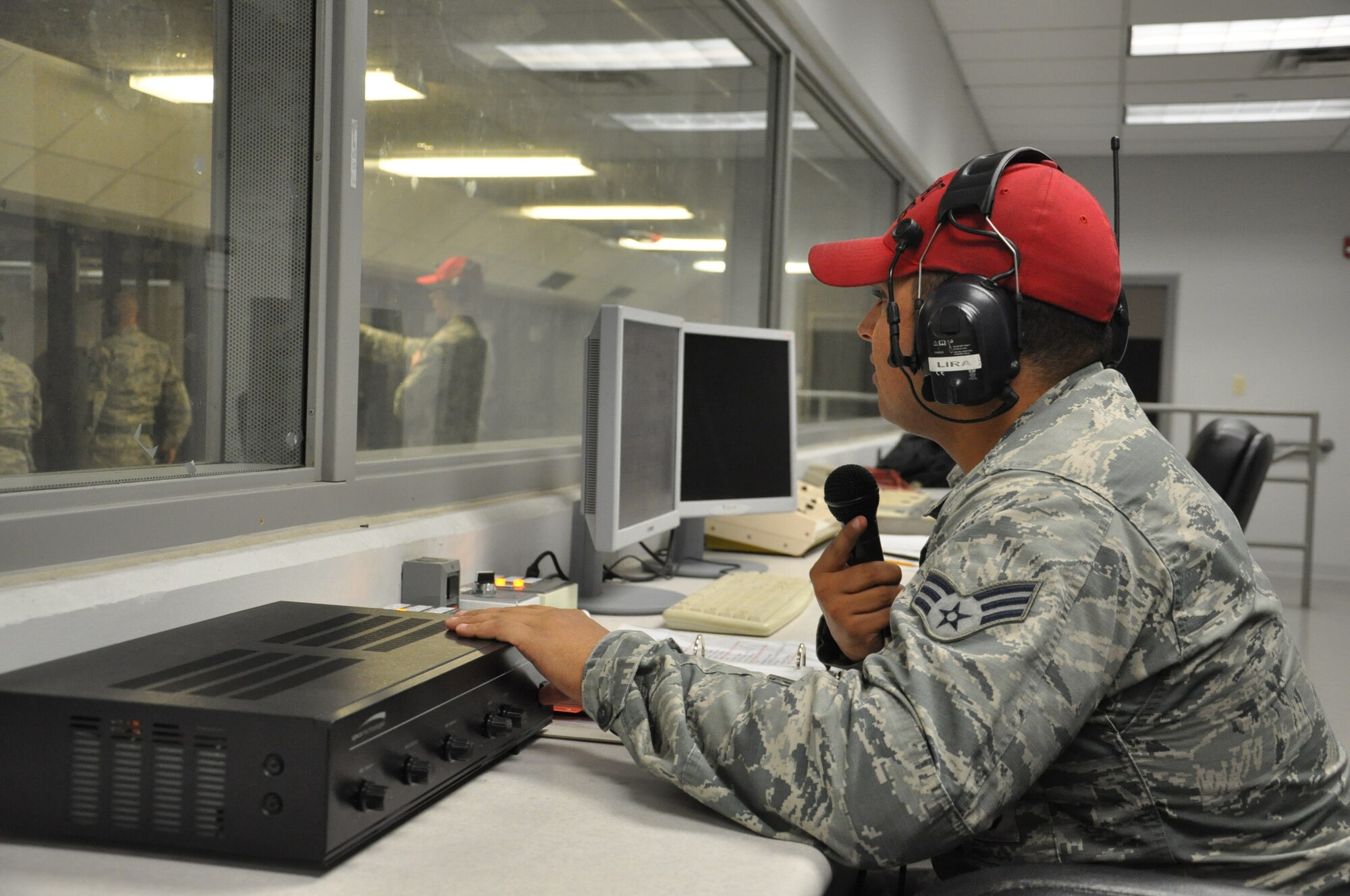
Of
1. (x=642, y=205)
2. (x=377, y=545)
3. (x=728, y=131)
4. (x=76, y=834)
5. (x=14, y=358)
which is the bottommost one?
(x=76, y=834)

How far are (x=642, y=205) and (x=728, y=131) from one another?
0.67 metres

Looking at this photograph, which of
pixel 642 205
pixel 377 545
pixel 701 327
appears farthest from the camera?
pixel 642 205

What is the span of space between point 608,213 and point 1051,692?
6.71 feet

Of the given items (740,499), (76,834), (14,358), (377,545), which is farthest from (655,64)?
(76,834)

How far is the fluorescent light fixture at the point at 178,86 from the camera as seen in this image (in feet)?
4.04

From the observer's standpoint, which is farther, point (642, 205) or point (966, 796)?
point (642, 205)

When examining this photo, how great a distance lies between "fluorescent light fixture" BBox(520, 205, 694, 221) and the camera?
230 cm

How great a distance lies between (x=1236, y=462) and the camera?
7.97 feet

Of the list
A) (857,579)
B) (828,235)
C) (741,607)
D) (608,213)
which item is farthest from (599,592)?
(828,235)

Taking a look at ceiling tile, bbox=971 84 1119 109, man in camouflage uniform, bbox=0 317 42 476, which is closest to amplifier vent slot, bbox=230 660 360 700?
man in camouflage uniform, bbox=0 317 42 476

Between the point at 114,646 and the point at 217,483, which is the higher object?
the point at 217,483

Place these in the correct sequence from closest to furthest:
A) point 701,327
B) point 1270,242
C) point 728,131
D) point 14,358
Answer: point 14,358, point 701,327, point 728,131, point 1270,242

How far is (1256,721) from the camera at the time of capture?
2.83 ft

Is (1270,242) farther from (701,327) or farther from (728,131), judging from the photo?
(701,327)
